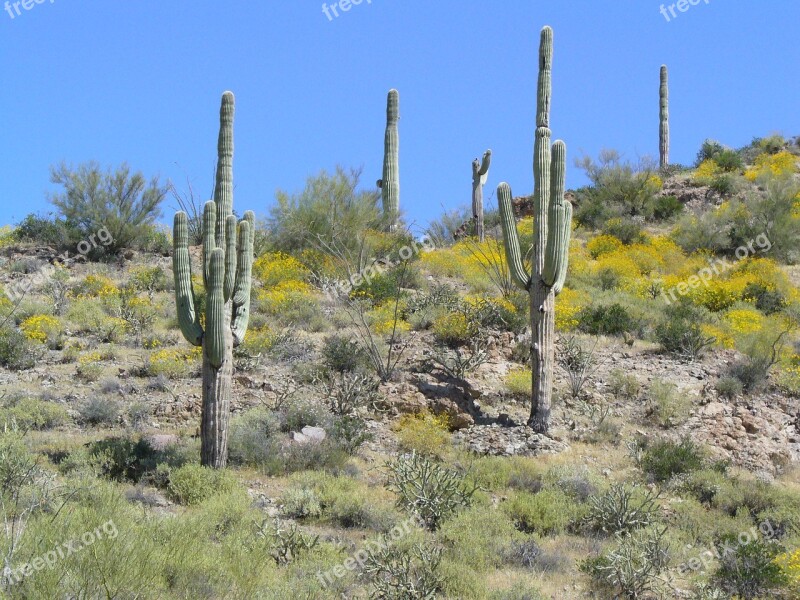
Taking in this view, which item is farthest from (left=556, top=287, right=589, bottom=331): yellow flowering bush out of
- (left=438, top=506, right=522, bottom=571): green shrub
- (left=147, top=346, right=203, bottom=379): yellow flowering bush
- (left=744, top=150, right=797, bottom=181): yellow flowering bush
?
(left=744, top=150, right=797, bottom=181): yellow flowering bush

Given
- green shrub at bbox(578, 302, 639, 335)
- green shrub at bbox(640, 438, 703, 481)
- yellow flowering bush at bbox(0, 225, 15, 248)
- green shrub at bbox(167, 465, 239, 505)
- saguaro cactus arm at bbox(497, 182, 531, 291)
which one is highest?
yellow flowering bush at bbox(0, 225, 15, 248)

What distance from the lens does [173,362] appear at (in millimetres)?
14117

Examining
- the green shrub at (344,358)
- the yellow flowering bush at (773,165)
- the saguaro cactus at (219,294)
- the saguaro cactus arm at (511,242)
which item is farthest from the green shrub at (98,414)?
the yellow flowering bush at (773,165)

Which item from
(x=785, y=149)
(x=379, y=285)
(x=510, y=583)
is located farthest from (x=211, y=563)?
(x=785, y=149)

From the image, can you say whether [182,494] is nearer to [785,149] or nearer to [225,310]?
[225,310]

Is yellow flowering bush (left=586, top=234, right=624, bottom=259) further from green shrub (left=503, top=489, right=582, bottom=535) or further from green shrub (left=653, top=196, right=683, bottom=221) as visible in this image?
green shrub (left=503, top=489, right=582, bottom=535)

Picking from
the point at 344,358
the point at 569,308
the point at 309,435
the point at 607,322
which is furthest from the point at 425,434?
the point at 569,308

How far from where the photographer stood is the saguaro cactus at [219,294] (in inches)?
401

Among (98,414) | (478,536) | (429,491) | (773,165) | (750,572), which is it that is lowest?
(750,572)

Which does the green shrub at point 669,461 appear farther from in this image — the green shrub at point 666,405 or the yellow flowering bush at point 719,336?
the yellow flowering bush at point 719,336

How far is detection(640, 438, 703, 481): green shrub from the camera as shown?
1084 cm

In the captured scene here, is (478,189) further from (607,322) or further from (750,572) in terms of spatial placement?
(750,572)

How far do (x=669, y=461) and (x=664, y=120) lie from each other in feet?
75.2

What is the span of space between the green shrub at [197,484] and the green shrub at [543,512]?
3022 millimetres
